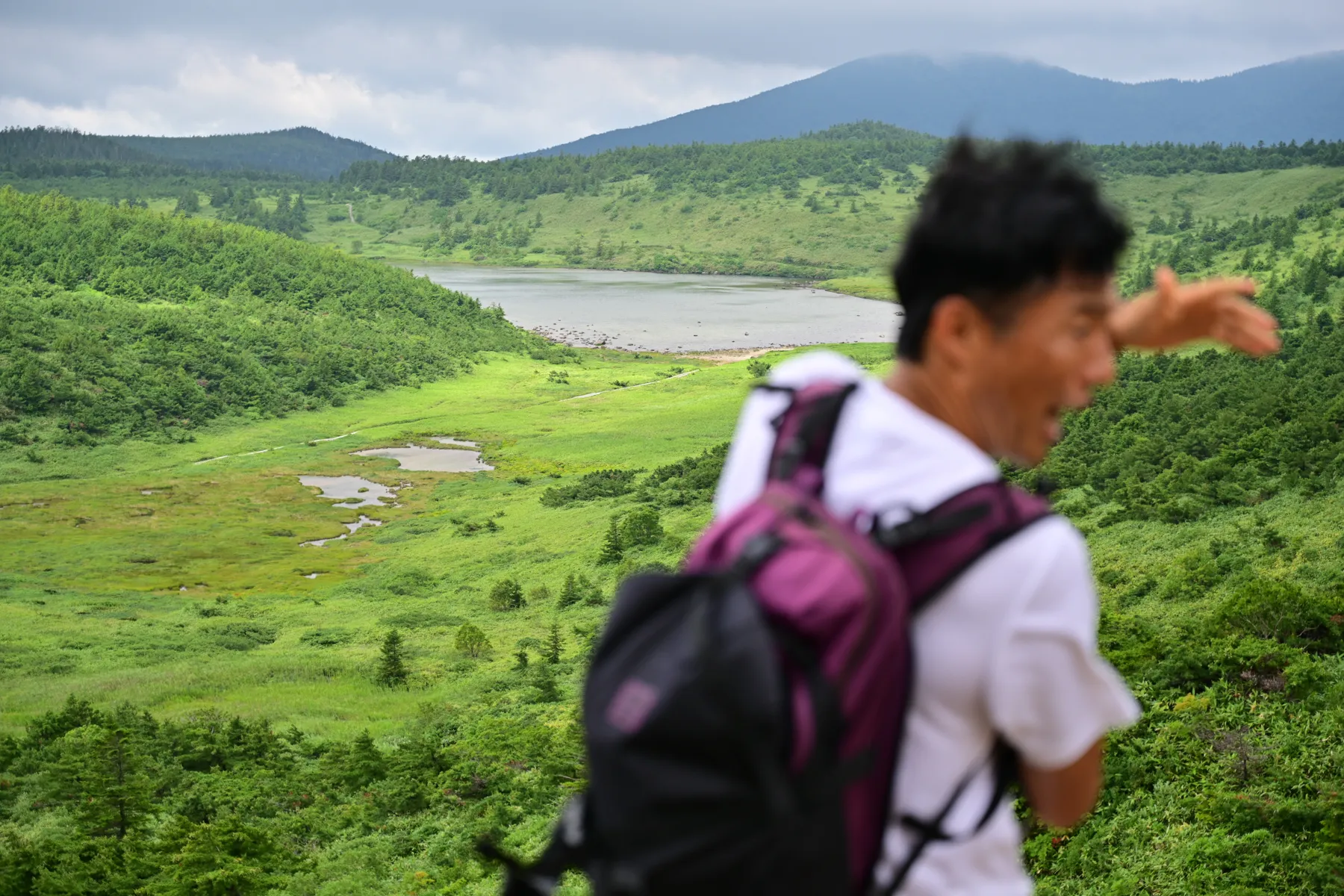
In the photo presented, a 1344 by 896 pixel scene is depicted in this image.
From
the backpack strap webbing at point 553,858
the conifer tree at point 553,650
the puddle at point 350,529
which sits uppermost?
the backpack strap webbing at point 553,858

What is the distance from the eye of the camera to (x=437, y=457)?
190 feet

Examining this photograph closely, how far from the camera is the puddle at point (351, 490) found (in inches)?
1906

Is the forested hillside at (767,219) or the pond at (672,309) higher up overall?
the forested hillside at (767,219)

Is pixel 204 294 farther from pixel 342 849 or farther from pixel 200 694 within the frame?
pixel 342 849

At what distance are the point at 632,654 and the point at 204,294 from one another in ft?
316

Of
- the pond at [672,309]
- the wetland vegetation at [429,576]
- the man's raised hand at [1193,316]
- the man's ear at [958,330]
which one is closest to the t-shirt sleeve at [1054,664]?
the man's ear at [958,330]

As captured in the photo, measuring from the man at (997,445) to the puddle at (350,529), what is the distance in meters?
42.6

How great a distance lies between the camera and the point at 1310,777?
7.28 m

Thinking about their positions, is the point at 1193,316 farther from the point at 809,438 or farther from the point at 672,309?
the point at 672,309

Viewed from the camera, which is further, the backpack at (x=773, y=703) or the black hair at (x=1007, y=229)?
the black hair at (x=1007, y=229)

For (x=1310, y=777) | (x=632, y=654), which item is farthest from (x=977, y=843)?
(x=1310, y=777)

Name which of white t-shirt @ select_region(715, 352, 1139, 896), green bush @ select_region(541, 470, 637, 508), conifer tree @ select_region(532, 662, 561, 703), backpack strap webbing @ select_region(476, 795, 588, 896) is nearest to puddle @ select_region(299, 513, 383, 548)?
green bush @ select_region(541, 470, 637, 508)

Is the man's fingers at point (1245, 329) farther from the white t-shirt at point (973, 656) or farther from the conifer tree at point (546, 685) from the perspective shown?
the conifer tree at point (546, 685)

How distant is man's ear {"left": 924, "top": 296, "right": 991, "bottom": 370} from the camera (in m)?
1.70
